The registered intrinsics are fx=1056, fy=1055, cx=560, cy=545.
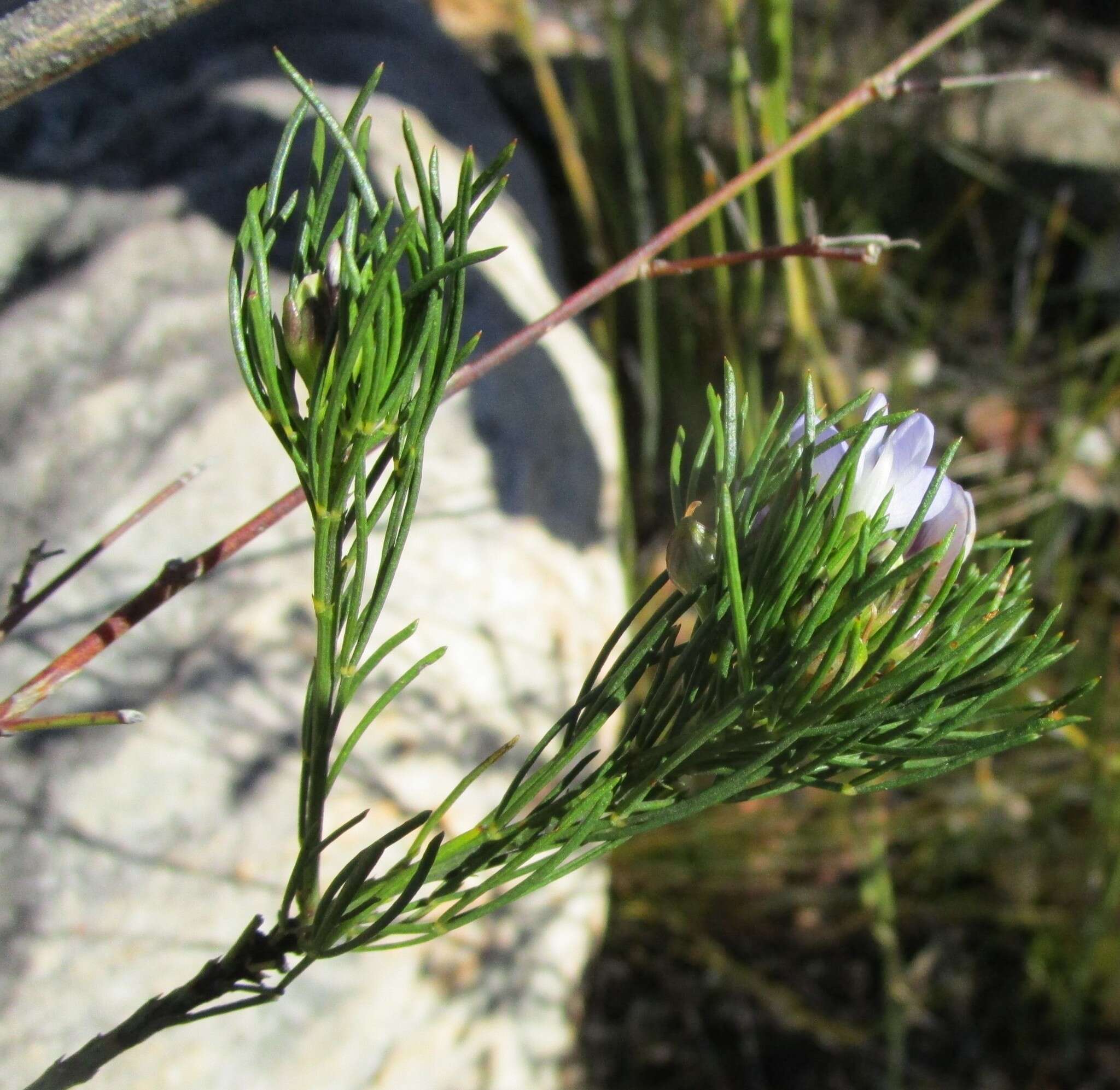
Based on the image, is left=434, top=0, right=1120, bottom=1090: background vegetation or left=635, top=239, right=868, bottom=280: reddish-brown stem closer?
left=635, top=239, right=868, bottom=280: reddish-brown stem

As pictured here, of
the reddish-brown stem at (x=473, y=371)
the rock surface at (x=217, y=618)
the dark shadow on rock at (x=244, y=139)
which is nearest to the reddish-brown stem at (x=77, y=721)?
the reddish-brown stem at (x=473, y=371)

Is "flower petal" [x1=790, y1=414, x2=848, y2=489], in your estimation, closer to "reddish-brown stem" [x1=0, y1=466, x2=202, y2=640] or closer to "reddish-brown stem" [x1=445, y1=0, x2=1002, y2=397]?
"reddish-brown stem" [x1=445, y1=0, x2=1002, y2=397]

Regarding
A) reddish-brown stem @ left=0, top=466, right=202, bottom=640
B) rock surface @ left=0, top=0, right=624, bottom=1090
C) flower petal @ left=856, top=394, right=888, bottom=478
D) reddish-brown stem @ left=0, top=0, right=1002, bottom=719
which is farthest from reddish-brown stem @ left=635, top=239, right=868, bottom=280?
rock surface @ left=0, top=0, right=624, bottom=1090

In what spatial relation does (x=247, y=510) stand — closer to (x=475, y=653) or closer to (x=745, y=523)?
(x=475, y=653)

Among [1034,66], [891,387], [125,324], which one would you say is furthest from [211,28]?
[1034,66]

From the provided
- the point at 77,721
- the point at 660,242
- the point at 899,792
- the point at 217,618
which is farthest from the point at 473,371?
the point at 899,792

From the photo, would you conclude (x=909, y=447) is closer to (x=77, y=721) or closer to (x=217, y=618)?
(x=77, y=721)

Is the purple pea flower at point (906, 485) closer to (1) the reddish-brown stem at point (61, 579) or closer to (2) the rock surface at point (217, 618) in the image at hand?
(1) the reddish-brown stem at point (61, 579)
